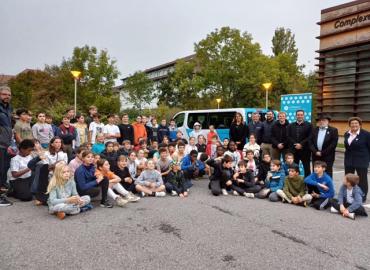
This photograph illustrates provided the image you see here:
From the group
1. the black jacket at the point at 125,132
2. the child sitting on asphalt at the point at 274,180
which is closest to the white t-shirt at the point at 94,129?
the black jacket at the point at 125,132

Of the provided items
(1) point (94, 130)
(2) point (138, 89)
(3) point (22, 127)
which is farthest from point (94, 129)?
(2) point (138, 89)

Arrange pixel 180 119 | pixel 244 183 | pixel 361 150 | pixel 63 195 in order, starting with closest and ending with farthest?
pixel 63 195
pixel 361 150
pixel 244 183
pixel 180 119

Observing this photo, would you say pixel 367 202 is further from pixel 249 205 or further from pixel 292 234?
pixel 292 234

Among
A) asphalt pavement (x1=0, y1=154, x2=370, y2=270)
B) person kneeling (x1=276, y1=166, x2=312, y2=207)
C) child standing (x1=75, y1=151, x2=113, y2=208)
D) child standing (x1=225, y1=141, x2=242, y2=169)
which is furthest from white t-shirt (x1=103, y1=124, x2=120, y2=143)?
person kneeling (x1=276, y1=166, x2=312, y2=207)

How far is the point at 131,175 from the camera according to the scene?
7652mm

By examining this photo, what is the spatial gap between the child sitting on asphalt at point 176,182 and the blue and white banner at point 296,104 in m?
7.12

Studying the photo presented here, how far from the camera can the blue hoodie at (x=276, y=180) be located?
7.23 meters

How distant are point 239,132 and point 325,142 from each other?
3.05m

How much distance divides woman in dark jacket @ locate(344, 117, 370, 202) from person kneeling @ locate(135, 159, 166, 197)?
4028 millimetres

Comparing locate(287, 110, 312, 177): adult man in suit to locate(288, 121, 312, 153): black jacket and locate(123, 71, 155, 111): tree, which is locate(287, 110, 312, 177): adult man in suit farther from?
locate(123, 71, 155, 111): tree

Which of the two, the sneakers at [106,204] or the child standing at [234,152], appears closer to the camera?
the sneakers at [106,204]

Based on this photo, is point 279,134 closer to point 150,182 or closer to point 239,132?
point 239,132

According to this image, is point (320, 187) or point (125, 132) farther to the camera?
point (125, 132)

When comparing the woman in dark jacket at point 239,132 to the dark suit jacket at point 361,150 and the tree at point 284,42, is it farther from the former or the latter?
the tree at point 284,42
